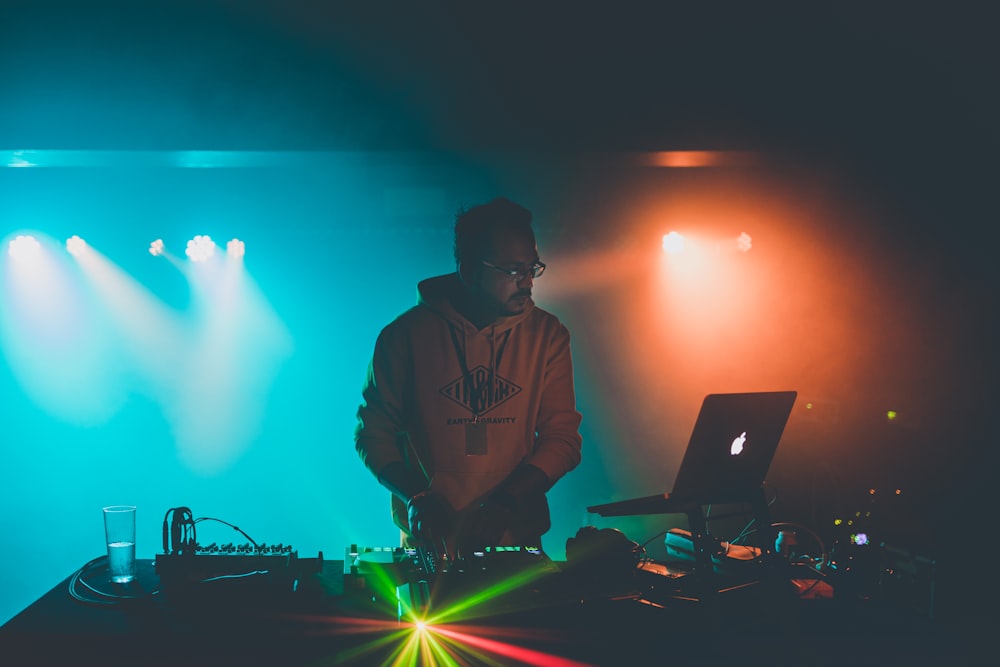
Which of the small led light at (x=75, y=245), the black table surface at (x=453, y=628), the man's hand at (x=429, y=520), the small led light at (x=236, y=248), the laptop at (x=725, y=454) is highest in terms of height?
the small led light at (x=75, y=245)

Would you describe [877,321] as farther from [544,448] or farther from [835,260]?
[544,448]

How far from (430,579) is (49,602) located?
831 millimetres

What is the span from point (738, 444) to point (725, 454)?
0.15 ft

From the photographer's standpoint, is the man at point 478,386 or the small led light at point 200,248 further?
the small led light at point 200,248

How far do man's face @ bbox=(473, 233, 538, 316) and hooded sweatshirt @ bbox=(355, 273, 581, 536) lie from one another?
12 centimetres

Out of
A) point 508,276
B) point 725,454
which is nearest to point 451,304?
point 508,276

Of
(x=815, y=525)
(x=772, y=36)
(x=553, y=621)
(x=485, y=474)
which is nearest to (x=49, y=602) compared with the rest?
(x=553, y=621)

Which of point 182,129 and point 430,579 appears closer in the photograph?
point 430,579

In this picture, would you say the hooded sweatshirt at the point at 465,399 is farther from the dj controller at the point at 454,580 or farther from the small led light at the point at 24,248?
the small led light at the point at 24,248

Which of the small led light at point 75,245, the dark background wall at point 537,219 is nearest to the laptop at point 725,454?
the dark background wall at point 537,219

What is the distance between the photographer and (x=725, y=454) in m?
1.81

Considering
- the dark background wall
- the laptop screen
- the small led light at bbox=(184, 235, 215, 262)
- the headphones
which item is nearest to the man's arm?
the laptop screen

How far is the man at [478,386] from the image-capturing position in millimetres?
2406

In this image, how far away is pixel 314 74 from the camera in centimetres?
343
